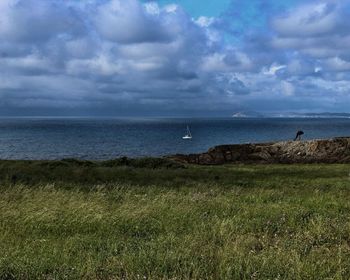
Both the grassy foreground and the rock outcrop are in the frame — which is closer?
the grassy foreground

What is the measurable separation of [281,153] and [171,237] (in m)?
47.9

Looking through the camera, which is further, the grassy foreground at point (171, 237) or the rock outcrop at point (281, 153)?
the rock outcrop at point (281, 153)

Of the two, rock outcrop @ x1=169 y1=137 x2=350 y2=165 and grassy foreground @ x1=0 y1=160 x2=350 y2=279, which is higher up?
grassy foreground @ x1=0 y1=160 x2=350 y2=279

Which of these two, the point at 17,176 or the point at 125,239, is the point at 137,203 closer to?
the point at 125,239

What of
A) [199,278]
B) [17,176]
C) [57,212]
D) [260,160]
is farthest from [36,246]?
[260,160]

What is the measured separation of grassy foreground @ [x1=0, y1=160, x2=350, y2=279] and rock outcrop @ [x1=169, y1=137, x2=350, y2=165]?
36999 millimetres

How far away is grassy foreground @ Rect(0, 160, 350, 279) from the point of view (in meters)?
7.61

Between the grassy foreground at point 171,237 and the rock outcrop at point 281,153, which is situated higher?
the grassy foreground at point 171,237

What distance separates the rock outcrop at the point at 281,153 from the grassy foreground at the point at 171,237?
37.0 m

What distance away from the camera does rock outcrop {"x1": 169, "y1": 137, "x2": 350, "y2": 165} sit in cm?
5291

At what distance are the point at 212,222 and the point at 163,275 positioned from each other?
4713 millimetres

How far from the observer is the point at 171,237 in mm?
9930

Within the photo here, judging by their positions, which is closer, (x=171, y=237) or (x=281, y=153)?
(x=171, y=237)

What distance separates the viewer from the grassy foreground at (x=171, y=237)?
7609 mm
